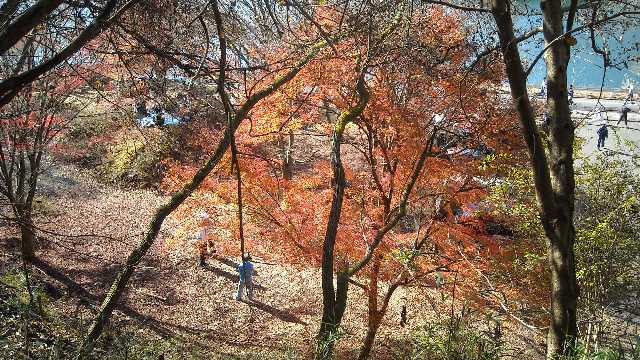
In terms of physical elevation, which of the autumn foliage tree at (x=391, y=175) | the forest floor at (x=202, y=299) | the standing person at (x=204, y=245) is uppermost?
A: the autumn foliage tree at (x=391, y=175)

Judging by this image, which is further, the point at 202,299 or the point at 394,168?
the point at 202,299

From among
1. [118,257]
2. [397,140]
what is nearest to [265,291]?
[118,257]

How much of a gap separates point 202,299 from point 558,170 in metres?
10.3

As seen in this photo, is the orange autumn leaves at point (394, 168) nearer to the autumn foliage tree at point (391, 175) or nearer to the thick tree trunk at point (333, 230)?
the autumn foliage tree at point (391, 175)

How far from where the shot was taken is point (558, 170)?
421 centimetres

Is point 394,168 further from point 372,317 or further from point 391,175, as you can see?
point 372,317

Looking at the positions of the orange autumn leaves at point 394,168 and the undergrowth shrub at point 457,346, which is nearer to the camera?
the undergrowth shrub at point 457,346

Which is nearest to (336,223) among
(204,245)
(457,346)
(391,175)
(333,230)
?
(333,230)

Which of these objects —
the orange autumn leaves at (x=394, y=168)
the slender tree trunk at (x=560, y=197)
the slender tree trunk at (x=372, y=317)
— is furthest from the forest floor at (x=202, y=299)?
the slender tree trunk at (x=560, y=197)

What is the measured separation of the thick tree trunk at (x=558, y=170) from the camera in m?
4.04

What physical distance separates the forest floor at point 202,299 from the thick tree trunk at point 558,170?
546 centimetres

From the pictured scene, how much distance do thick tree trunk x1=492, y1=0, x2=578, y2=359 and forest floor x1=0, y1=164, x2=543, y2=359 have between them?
17.9 ft

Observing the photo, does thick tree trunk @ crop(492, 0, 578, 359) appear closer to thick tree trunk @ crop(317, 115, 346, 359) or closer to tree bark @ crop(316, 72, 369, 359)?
tree bark @ crop(316, 72, 369, 359)

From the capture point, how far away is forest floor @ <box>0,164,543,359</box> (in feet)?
35.2
